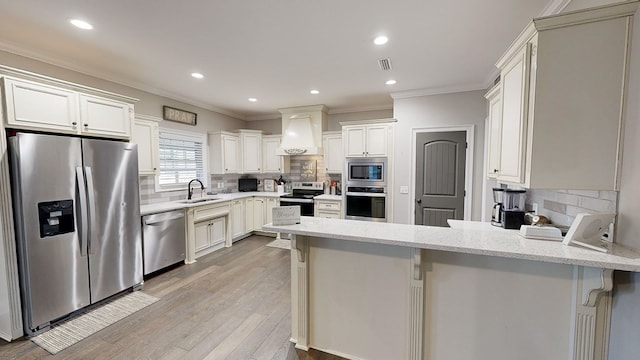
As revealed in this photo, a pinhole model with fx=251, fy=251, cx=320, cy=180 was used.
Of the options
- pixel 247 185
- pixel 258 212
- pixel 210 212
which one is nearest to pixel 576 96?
pixel 210 212

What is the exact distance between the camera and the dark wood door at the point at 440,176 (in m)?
3.99

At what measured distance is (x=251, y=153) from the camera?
18.5 feet

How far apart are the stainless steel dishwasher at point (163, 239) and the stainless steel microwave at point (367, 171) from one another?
2874mm

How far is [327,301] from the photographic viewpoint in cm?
202

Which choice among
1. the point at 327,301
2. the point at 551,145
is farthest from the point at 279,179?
the point at 551,145

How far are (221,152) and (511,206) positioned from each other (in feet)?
15.6

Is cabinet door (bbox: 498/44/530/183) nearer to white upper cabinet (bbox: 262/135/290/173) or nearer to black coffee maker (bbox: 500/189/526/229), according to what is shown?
black coffee maker (bbox: 500/189/526/229)

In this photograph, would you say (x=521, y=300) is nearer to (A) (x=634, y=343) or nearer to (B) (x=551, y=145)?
(A) (x=634, y=343)

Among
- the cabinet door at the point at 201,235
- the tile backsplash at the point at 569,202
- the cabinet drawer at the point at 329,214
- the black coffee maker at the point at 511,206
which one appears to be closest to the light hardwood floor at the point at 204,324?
the cabinet door at the point at 201,235

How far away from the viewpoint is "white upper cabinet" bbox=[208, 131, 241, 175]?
5105 mm

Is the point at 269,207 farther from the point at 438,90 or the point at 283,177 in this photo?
the point at 438,90

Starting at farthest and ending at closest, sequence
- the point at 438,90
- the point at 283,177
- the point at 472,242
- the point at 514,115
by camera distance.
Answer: the point at 283,177 → the point at 438,90 → the point at 514,115 → the point at 472,242

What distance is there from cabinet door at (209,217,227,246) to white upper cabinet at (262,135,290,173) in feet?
5.39

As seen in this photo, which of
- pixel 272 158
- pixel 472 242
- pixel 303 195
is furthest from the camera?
pixel 272 158
